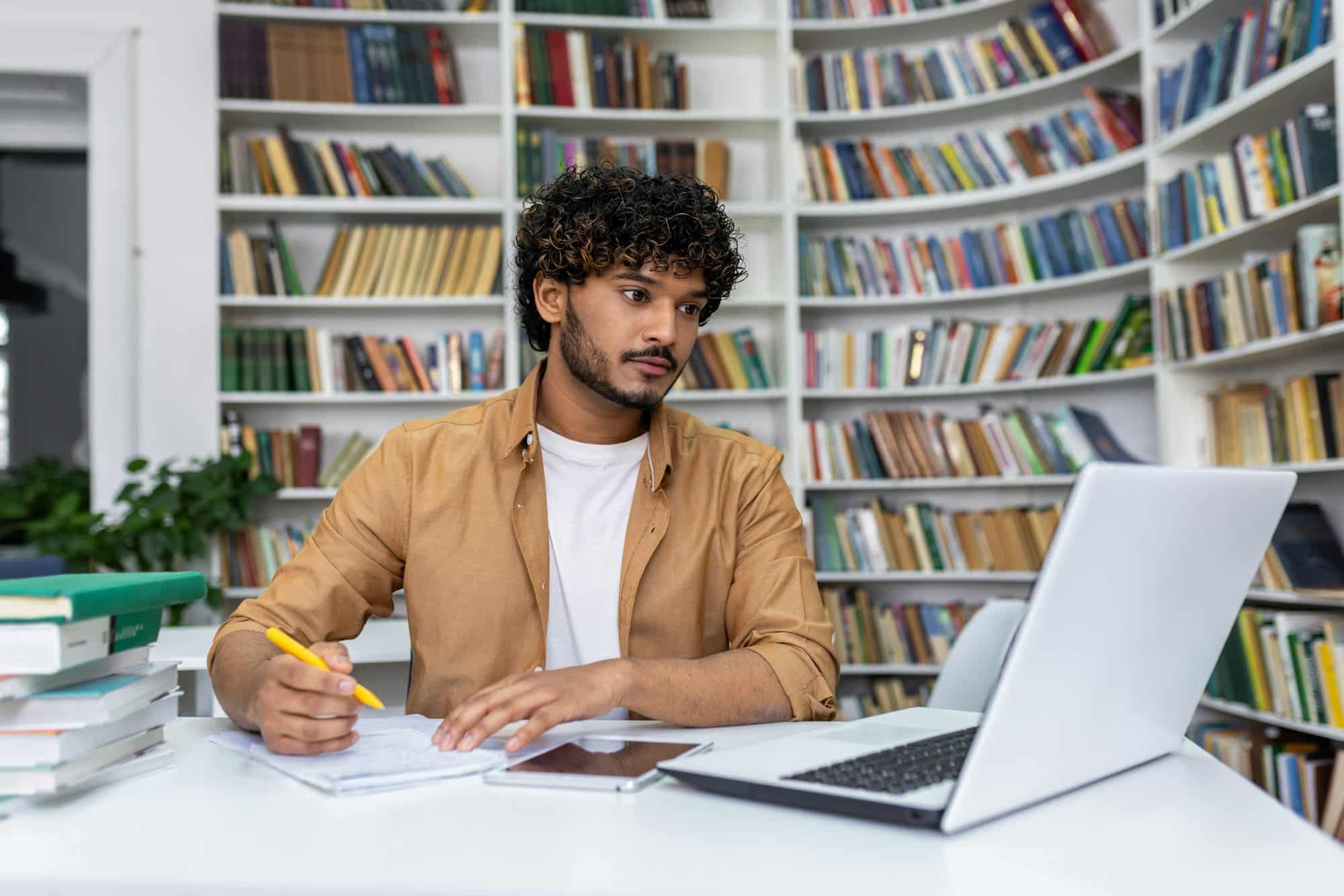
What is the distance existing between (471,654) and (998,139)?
10.5ft

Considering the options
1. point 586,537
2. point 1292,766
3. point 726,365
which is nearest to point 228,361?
point 726,365

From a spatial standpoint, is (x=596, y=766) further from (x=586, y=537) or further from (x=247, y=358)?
(x=247, y=358)

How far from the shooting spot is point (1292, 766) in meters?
2.88

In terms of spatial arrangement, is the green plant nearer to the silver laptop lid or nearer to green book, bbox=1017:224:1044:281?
green book, bbox=1017:224:1044:281

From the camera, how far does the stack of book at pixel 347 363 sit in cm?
385

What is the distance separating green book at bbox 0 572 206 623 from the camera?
0.87 metres

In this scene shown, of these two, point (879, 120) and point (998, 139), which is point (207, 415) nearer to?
point (879, 120)

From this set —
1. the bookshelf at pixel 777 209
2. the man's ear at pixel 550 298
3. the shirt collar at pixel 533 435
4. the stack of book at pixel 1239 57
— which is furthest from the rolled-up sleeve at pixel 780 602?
the bookshelf at pixel 777 209

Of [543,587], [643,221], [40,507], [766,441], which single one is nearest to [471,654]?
[543,587]

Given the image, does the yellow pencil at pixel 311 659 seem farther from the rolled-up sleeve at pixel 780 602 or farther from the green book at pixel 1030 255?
the green book at pixel 1030 255

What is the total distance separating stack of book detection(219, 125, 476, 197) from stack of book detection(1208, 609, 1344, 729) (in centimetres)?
291

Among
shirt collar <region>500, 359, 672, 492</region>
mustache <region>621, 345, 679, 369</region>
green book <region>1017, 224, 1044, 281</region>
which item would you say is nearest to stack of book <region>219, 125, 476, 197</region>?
green book <region>1017, 224, 1044, 281</region>

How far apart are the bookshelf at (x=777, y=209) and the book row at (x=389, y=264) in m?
0.07

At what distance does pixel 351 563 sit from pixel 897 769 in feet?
2.80
